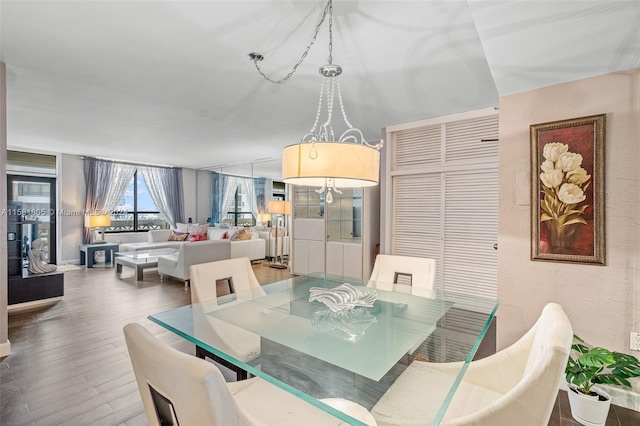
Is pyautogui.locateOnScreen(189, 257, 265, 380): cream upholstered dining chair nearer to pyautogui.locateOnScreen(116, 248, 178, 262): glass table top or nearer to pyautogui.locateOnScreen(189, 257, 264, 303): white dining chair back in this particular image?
pyautogui.locateOnScreen(189, 257, 264, 303): white dining chair back

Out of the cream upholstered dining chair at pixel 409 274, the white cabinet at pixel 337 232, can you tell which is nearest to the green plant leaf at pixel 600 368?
the cream upholstered dining chair at pixel 409 274

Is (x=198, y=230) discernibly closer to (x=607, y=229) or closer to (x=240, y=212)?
(x=240, y=212)

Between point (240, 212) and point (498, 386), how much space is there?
9103 millimetres

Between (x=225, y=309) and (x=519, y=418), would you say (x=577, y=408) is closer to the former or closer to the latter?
(x=519, y=418)

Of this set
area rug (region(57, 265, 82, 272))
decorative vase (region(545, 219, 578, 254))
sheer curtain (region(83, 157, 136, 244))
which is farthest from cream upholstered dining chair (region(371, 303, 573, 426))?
sheer curtain (region(83, 157, 136, 244))

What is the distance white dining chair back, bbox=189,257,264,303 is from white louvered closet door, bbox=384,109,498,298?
2.27 metres

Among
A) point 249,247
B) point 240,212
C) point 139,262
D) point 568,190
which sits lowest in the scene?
point 139,262

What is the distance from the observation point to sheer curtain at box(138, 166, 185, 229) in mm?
7840

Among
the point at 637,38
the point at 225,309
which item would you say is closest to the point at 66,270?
the point at 225,309

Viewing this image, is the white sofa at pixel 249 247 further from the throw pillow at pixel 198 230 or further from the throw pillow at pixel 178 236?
the throw pillow at pixel 178 236

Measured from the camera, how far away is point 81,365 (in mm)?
2367

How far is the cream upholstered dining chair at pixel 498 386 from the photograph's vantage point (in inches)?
35.1

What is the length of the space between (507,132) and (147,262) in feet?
18.0

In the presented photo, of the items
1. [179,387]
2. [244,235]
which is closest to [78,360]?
[179,387]
